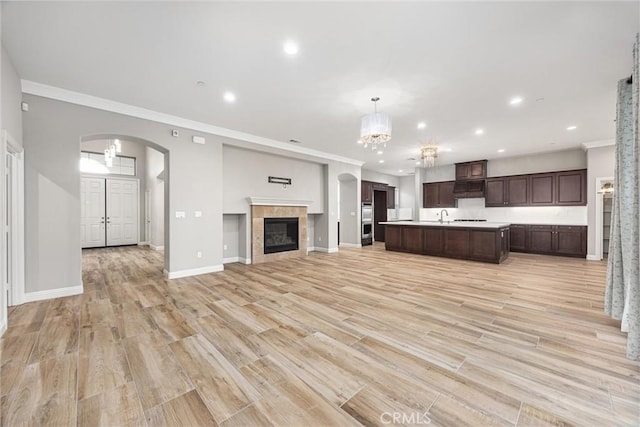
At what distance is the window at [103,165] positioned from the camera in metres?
8.48

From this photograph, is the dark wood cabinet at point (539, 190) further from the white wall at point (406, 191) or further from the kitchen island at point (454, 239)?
the white wall at point (406, 191)

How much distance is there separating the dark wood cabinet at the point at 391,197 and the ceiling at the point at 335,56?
658 cm

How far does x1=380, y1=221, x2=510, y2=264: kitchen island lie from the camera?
6125mm

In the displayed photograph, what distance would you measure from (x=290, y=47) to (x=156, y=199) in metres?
8.06

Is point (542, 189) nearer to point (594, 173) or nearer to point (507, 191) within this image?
point (507, 191)

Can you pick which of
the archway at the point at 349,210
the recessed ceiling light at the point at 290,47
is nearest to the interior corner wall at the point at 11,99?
the recessed ceiling light at the point at 290,47

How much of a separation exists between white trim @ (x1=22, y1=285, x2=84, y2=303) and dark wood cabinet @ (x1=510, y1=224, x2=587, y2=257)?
10.5 meters

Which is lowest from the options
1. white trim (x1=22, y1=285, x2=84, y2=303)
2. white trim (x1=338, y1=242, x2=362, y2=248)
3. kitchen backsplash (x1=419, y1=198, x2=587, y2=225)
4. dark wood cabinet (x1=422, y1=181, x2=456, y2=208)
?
white trim (x1=338, y1=242, x2=362, y2=248)

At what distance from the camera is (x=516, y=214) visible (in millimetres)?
8188

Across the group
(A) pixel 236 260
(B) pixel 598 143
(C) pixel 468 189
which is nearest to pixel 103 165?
(A) pixel 236 260

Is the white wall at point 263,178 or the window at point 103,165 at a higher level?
the window at point 103,165

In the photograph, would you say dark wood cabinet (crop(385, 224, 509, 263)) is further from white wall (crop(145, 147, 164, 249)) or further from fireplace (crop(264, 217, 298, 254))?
white wall (crop(145, 147, 164, 249))

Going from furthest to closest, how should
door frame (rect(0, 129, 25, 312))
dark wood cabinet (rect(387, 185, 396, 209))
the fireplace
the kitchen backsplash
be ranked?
dark wood cabinet (rect(387, 185, 396, 209)) → the kitchen backsplash → the fireplace → door frame (rect(0, 129, 25, 312))

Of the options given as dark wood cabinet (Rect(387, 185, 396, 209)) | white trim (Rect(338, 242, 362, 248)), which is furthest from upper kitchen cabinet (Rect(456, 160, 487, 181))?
white trim (Rect(338, 242, 362, 248))
